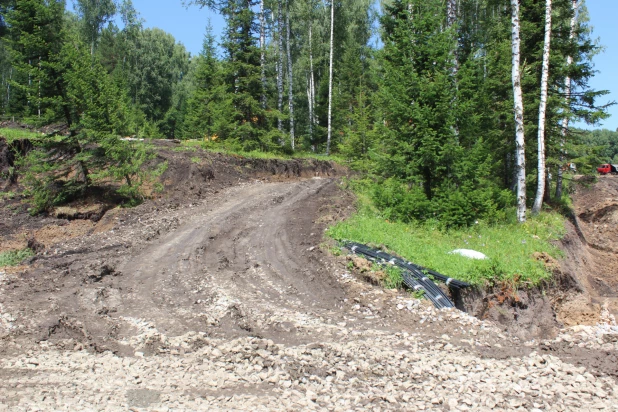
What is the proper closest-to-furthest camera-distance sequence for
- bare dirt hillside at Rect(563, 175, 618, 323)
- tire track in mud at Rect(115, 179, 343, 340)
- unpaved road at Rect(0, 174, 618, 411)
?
unpaved road at Rect(0, 174, 618, 411) → tire track in mud at Rect(115, 179, 343, 340) → bare dirt hillside at Rect(563, 175, 618, 323)

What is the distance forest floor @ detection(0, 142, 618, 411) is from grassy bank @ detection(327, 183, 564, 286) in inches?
40.5

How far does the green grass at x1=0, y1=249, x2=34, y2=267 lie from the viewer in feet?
40.2

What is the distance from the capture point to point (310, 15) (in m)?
35.3

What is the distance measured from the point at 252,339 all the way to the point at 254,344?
0.55ft

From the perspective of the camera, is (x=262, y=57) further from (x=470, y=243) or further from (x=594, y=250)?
(x=594, y=250)

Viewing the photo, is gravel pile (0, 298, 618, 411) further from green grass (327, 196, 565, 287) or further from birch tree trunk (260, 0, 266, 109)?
birch tree trunk (260, 0, 266, 109)

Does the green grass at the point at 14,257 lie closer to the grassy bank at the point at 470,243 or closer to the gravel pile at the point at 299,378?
the gravel pile at the point at 299,378

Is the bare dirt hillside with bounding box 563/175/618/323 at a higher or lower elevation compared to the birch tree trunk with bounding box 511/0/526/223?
lower

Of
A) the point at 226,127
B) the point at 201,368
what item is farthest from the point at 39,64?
the point at 201,368

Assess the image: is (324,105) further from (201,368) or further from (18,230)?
(201,368)

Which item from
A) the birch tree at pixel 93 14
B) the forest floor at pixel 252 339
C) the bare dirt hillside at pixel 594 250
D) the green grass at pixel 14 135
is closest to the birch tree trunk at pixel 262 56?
the green grass at pixel 14 135

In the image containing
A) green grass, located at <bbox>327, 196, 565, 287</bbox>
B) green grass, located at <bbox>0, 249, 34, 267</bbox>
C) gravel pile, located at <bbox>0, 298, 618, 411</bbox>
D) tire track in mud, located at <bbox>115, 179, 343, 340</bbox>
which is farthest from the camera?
green grass, located at <bbox>0, 249, 34, 267</bbox>

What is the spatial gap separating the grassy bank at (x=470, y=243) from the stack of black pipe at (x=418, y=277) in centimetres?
48

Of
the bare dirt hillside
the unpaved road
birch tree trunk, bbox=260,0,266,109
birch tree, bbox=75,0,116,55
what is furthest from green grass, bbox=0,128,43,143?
birch tree, bbox=75,0,116,55
